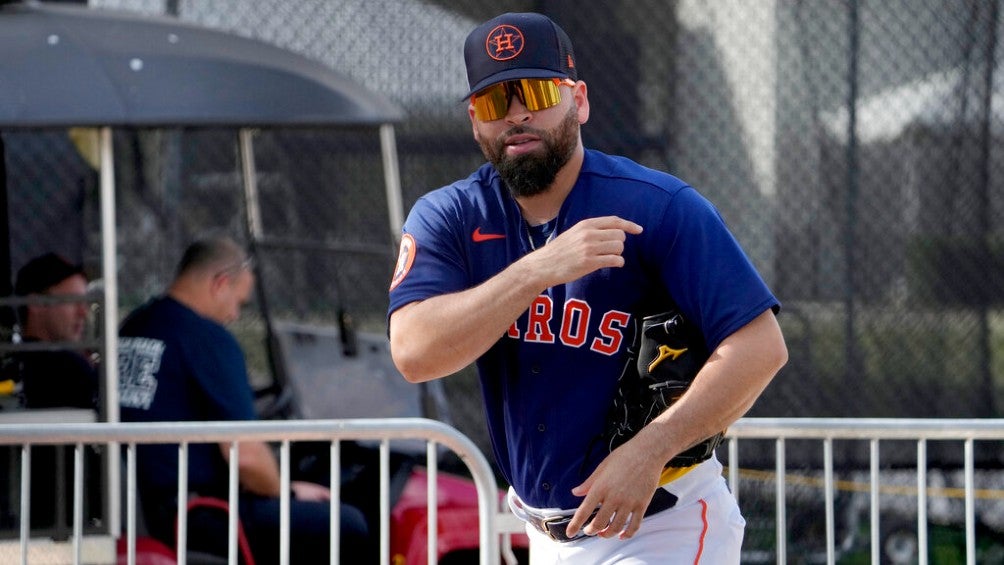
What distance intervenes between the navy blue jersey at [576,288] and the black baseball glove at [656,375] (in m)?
0.02

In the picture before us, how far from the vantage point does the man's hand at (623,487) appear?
2.01 m

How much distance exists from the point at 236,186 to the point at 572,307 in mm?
3435

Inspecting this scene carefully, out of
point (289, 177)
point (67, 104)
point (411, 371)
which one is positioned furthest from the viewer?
point (289, 177)

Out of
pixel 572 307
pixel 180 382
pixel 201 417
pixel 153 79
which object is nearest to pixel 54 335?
pixel 180 382

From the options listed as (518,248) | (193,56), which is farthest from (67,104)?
(518,248)

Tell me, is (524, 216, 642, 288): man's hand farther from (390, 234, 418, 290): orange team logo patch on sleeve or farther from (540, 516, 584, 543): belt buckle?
(540, 516, 584, 543): belt buckle

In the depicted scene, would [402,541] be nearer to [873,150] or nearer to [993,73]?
[873,150]

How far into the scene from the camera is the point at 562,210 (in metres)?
2.21

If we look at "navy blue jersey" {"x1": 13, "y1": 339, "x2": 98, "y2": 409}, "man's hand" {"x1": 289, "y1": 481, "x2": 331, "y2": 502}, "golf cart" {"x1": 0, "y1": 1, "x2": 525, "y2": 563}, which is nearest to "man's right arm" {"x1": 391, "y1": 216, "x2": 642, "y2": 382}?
"golf cart" {"x1": 0, "y1": 1, "x2": 525, "y2": 563}

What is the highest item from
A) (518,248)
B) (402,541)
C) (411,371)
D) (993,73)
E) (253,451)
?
(993,73)

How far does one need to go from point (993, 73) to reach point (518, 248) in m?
3.88

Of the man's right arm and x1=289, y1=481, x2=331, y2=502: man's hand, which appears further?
x1=289, y1=481, x2=331, y2=502: man's hand

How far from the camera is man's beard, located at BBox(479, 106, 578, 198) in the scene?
2.14 metres

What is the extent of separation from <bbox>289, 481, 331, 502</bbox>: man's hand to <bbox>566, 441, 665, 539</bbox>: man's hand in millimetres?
2463
